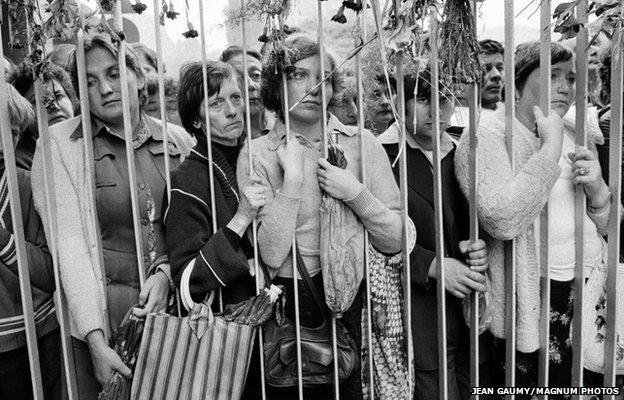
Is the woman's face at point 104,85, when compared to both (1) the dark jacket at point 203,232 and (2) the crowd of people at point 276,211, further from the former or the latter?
(1) the dark jacket at point 203,232

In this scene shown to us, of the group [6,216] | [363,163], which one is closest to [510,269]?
[363,163]

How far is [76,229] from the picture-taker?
2240mm

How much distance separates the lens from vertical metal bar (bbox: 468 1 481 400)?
7.53 feet

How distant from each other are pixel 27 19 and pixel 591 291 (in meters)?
2.21

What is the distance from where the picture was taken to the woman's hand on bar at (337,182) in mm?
2191

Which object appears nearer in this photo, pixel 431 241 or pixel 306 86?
pixel 306 86

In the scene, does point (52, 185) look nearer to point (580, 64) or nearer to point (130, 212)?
point (130, 212)

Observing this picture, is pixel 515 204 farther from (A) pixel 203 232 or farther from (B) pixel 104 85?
(B) pixel 104 85

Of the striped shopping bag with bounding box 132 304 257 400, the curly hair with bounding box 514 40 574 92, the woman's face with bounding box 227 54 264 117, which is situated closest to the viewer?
the striped shopping bag with bounding box 132 304 257 400

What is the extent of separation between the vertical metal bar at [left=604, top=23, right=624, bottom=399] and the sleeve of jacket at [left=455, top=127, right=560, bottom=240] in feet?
0.94

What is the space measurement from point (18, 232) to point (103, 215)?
276 mm

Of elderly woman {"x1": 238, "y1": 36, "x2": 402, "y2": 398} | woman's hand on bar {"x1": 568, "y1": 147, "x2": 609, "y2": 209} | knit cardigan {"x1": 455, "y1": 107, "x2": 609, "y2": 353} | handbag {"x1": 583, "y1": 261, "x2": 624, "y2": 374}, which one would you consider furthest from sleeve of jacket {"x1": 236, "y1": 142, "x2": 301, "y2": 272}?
handbag {"x1": 583, "y1": 261, "x2": 624, "y2": 374}

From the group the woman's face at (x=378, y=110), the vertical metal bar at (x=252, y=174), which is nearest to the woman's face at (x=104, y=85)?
the vertical metal bar at (x=252, y=174)

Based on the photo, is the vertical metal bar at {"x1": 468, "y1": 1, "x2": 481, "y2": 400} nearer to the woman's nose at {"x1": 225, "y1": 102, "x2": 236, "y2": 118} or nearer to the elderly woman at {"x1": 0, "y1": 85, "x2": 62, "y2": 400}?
the woman's nose at {"x1": 225, "y1": 102, "x2": 236, "y2": 118}
